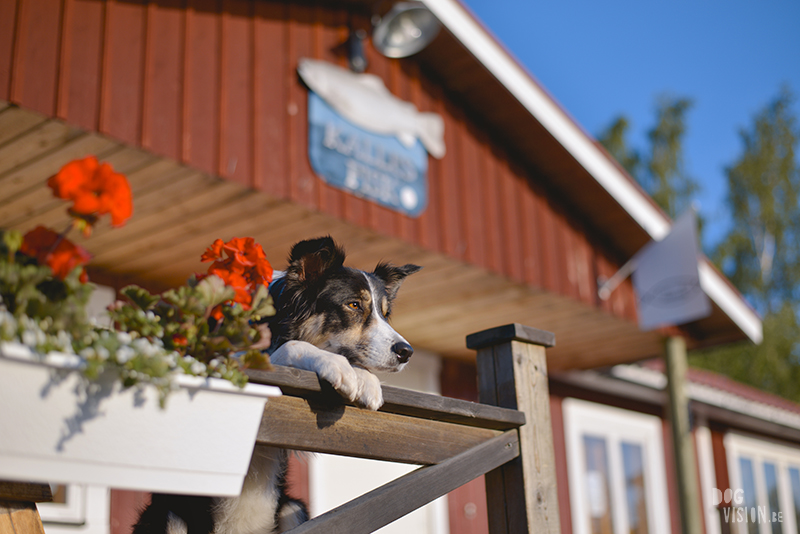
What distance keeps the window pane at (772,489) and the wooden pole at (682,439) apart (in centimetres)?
552

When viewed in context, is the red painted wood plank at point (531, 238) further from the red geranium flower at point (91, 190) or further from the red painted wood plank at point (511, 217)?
the red geranium flower at point (91, 190)

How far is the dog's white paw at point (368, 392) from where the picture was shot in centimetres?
169

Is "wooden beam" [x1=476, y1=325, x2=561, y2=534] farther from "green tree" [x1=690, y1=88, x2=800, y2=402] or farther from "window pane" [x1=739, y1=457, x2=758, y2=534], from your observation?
"green tree" [x1=690, y1=88, x2=800, y2=402]

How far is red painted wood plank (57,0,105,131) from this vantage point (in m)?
3.66

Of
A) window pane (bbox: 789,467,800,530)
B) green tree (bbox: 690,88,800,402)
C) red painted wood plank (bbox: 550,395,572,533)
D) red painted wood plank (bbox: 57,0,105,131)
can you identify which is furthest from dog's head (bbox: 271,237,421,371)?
green tree (bbox: 690,88,800,402)

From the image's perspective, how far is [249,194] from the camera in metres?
4.52

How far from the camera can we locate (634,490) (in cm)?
1038

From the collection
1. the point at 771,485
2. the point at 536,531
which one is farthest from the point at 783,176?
the point at 536,531

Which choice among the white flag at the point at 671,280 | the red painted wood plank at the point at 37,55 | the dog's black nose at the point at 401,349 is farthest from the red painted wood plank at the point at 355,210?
the white flag at the point at 671,280

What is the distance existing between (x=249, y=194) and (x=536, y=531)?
9.71 feet

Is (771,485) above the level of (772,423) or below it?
below

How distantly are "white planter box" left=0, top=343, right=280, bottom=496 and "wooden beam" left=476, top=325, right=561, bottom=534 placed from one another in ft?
3.65

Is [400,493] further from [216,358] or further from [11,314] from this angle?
[11,314]

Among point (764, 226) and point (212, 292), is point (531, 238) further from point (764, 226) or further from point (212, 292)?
point (764, 226)
